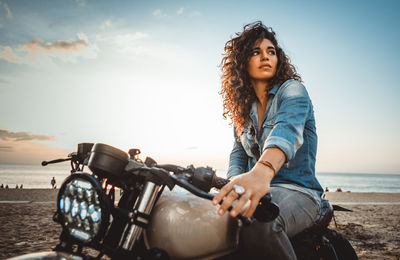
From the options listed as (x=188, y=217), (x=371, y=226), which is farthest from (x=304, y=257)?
(x=371, y=226)

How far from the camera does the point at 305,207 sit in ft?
4.96

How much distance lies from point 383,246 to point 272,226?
12.9ft

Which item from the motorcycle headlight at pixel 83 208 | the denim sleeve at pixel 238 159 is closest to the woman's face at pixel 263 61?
the denim sleeve at pixel 238 159

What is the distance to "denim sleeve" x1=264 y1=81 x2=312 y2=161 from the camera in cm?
121

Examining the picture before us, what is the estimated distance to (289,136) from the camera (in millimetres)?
1259

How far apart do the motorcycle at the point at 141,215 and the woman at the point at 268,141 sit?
0.09 metres

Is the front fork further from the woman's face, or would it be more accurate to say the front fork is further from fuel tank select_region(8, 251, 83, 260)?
the woman's face

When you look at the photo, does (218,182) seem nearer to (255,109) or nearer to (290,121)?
(290,121)

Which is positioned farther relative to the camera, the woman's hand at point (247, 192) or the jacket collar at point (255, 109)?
the jacket collar at point (255, 109)

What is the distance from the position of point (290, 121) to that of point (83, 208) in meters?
1.09

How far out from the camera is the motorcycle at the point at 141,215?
0.90 meters

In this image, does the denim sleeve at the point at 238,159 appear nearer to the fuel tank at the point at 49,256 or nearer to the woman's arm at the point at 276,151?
the woman's arm at the point at 276,151

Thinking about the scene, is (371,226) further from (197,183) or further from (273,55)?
(197,183)

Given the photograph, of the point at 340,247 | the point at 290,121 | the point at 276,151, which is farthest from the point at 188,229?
the point at 340,247
